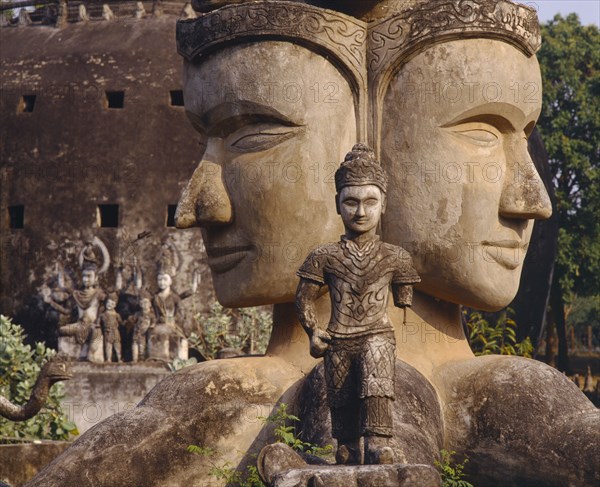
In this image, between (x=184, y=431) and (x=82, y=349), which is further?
(x=82, y=349)

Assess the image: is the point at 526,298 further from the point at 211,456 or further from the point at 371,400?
the point at 371,400

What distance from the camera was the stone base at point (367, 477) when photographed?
20.6 feet

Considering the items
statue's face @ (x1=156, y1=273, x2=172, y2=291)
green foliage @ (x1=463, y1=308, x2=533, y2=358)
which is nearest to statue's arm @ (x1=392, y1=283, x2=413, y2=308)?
green foliage @ (x1=463, y1=308, x2=533, y2=358)

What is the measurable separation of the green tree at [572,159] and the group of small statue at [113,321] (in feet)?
26.4

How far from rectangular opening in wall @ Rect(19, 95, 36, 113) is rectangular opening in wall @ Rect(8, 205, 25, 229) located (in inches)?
71.5

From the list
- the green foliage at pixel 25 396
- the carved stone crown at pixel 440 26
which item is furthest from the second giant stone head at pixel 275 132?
the green foliage at pixel 25 396

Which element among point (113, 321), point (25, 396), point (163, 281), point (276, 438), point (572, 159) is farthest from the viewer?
point (572, 159)

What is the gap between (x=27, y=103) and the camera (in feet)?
90.7

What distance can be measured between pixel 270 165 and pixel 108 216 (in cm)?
1846

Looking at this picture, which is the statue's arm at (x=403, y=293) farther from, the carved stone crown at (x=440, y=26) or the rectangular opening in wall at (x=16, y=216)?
the rectangular opening in wall at (x=16, y=216)

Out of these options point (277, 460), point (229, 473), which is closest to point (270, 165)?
point (229, 473)

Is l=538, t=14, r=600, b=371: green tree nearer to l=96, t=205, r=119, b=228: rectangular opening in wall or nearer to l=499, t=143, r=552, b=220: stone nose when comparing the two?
l=96, t=205, r=119, b=228: rectangular opening in wall

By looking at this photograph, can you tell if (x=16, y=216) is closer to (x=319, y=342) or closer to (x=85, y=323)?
(x=85, y=323)

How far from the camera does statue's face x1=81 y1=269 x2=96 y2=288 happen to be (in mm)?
25312
